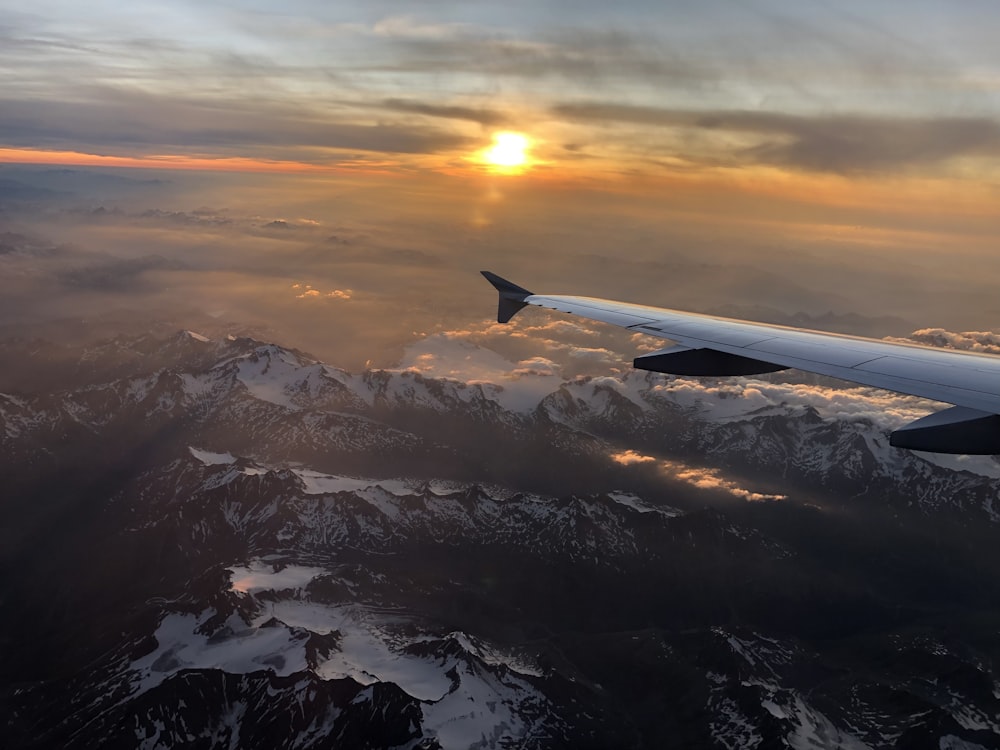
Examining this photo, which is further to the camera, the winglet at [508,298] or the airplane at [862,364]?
the winglet at [508,298]

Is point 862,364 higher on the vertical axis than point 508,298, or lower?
higher

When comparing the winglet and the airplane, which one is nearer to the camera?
the airplane

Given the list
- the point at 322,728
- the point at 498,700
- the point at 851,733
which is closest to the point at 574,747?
the point at 498,700

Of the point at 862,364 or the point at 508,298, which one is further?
the point at 508,298

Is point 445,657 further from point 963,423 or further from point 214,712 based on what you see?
point 963,423
